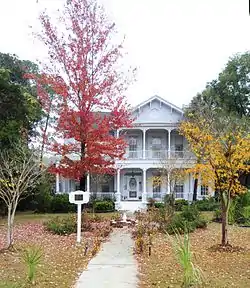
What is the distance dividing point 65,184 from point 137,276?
103 feet

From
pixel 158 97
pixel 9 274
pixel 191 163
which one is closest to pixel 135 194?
pixel 191 163

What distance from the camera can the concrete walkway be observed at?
27.0ft

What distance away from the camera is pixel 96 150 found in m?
18.6

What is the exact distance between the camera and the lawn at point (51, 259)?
8711 mm

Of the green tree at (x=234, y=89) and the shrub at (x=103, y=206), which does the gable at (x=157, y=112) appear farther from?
the shrub at (x=103, y=206)

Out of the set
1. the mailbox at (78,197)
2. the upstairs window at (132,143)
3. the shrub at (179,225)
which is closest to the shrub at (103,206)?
the upstairs window at (132,143)

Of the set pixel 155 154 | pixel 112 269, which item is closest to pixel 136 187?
pixel 155 154

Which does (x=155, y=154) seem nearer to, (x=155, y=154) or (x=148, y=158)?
(x=155, y=154)

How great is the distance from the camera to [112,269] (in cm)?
972

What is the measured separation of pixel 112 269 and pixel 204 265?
90.7 inches

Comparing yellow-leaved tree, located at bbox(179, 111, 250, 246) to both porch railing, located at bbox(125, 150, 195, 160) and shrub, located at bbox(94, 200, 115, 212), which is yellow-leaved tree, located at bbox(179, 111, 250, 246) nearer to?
shrub, located at bbox(94, 200, 115, 212)

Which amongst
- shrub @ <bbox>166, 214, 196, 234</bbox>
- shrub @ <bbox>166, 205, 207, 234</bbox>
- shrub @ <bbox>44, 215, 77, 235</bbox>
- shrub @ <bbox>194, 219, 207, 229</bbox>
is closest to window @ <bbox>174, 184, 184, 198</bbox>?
shrub @ <bbox>166, 205, 207, 234</bbox>

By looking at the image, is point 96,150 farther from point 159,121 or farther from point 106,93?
point 159,121

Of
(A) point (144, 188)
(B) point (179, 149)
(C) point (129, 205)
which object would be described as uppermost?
(B) point (179, 149)
